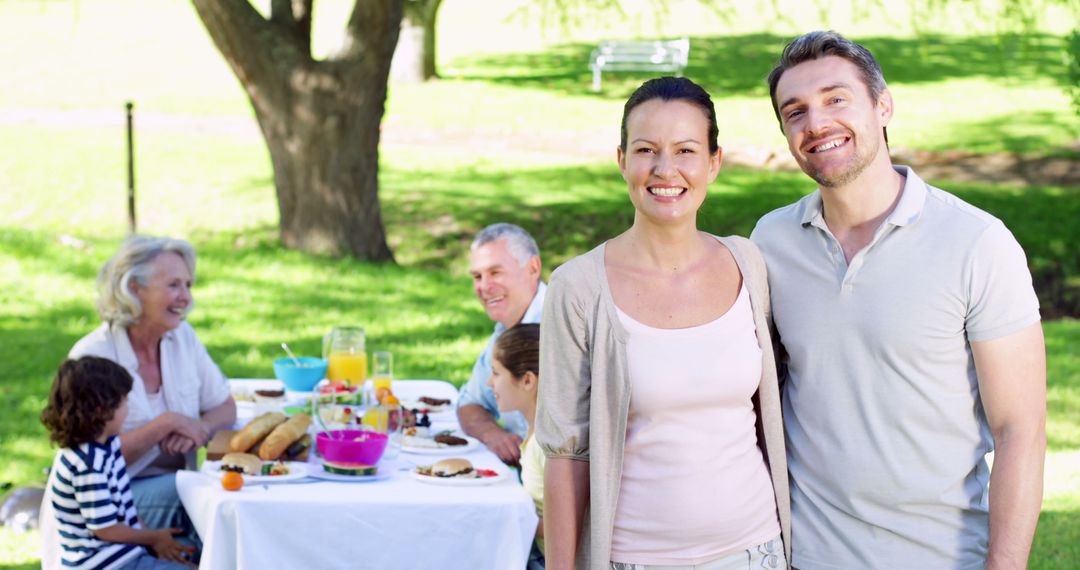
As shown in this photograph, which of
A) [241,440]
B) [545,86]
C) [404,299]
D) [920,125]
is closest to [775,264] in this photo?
[241,440]

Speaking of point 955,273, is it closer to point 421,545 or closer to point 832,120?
point 832,120

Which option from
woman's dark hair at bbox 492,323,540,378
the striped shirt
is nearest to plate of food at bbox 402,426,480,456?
woman's dark hair at bbox 492,323,540,378

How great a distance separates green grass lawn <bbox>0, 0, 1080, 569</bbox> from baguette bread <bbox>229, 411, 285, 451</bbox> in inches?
65.6

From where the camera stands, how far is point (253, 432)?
435 centimetres

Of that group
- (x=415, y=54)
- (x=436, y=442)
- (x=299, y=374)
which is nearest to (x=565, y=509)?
(x=436, y=442)

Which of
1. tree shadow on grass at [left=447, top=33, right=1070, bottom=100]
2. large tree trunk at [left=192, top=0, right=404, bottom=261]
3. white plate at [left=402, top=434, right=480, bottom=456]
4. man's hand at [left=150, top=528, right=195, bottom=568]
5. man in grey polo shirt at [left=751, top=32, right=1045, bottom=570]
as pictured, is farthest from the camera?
tree shadow on grass at [left=447, top=33, right=1070, bottom=100]

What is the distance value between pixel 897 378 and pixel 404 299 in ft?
26.6

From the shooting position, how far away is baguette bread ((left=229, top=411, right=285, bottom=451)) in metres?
4.31

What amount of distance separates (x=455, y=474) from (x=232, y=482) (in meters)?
0.71

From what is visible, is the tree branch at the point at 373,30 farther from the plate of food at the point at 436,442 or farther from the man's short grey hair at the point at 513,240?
the plate of food at the point at 436,442

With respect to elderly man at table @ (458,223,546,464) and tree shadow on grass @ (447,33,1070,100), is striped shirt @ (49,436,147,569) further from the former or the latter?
tree shadow on grass @ (447,33,1070,100)

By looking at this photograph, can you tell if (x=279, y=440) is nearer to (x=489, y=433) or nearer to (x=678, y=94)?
(x=489, y=433)

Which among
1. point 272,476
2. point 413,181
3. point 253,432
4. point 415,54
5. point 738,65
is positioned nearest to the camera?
point 272,476

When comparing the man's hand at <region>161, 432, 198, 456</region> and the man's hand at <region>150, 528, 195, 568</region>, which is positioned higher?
the man's hand at <region>161, 432, 198, 456</region>
